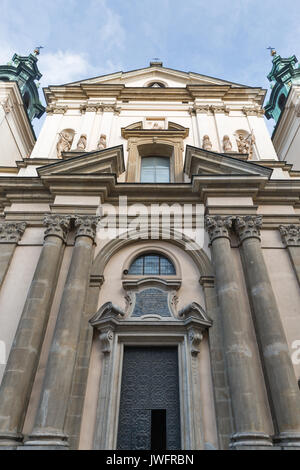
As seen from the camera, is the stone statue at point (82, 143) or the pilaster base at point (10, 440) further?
the stone statue at point (82, 143)

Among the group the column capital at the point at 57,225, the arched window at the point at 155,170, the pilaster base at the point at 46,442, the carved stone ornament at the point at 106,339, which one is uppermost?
the arched window at the point at 155,170

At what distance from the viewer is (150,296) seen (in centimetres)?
973

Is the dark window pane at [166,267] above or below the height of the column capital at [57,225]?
below

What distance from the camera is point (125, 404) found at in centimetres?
822

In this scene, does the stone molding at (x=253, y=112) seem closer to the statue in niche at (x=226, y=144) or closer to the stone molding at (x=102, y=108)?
the statue in niche at (x=226, y=144)

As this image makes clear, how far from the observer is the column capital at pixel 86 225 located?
10.3m

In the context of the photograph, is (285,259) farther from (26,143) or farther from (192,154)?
(26,143)

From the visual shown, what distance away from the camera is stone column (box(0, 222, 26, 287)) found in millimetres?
10119

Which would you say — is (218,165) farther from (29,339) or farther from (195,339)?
(29,339)

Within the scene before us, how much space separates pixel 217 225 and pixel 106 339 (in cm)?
494

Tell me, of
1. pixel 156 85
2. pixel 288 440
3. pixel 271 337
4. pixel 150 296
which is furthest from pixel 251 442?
pixel 156 85

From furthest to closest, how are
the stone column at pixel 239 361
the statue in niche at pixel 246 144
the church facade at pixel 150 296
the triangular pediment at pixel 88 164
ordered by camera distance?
1. the statue in niche at pixel 246 144
2. the triangular pediment at pixel 88 164
3. the church facade at pixel 150 296
4. the stone column at pixel 239 361

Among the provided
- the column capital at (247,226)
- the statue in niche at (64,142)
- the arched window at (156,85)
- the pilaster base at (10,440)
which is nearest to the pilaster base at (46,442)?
the pilaster base at (10,440)
